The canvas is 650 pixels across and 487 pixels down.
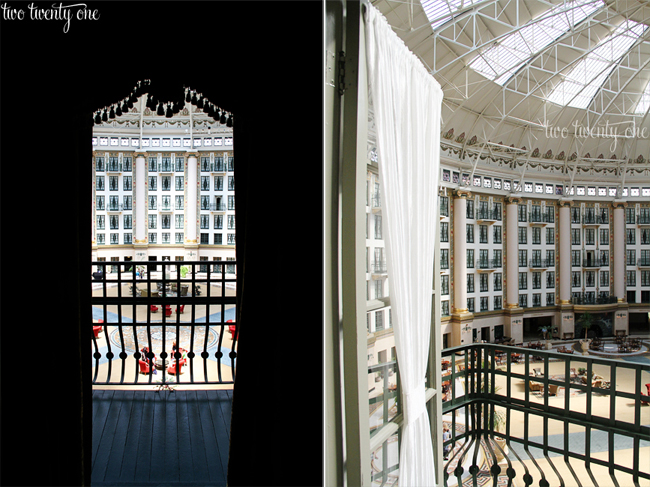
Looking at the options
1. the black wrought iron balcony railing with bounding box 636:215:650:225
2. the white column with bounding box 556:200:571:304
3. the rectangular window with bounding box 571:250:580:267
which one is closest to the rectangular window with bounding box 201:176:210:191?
the white column with bounding box 556:200:571:304

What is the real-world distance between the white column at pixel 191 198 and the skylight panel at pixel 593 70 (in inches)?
520

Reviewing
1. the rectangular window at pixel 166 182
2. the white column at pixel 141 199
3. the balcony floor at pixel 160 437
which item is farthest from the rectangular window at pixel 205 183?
the balcony floor at pixel 160 437

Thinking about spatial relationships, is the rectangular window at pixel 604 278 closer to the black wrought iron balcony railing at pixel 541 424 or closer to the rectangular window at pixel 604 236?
the rectangular window at pixel 604 236

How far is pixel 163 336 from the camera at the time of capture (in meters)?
2.83

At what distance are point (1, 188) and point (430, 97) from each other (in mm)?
1790

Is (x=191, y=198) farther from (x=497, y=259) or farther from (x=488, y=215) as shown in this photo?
(x=497, y=259)

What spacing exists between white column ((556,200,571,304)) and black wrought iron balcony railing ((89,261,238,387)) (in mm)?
12841

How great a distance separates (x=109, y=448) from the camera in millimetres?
2172

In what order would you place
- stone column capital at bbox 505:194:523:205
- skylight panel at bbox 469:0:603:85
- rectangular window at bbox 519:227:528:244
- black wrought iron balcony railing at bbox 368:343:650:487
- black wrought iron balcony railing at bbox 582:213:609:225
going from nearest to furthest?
black wrought iron balcony railing at bbox 368:343:650:487 < skylight panel at bbox 469:0:603:85 < stone column capital at bbox 505:194:523:205 < rectangular window at bbox 519:227:528:244 < black wrought iron balcony railing at bbox 582:213:609:225

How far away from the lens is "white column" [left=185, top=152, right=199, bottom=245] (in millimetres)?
16234

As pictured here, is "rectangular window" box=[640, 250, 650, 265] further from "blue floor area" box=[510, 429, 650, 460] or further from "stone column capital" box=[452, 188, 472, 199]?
"blue floor area" box=[510, 429, 650, 460]

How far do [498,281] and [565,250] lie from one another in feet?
11.3

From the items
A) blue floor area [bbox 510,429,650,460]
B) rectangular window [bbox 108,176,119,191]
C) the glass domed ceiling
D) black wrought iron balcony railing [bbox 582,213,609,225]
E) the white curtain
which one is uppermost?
the glass domed ceiling

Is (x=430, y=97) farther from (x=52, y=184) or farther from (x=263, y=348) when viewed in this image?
(x=52, y=184)
